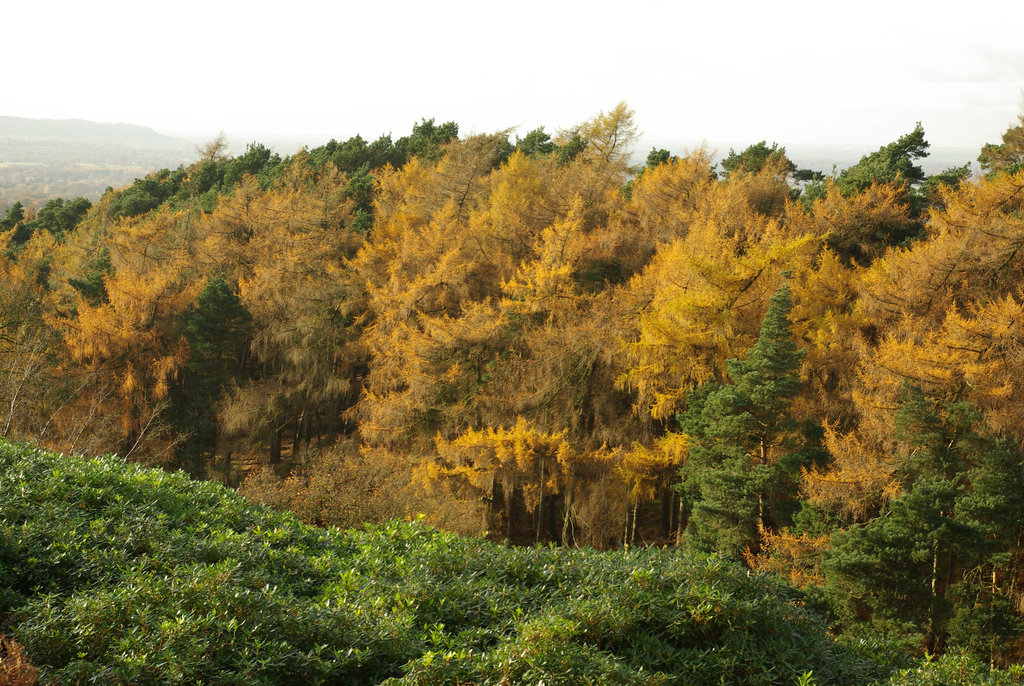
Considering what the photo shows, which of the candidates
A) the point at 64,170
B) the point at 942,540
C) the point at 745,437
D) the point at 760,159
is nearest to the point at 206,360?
the point at 745,437

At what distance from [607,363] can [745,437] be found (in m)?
4.87

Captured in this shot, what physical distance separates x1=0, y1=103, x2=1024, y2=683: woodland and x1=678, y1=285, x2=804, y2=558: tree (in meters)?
0.08

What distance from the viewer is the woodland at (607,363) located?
13.1 metres

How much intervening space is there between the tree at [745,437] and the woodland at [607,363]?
79 mm

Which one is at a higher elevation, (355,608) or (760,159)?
(760,159)

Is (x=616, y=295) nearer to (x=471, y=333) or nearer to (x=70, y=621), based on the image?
(x=471, y=333)

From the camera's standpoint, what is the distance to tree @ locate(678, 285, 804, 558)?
47.3ft

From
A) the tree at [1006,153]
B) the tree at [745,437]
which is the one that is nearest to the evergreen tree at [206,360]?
the tree at [745,437]

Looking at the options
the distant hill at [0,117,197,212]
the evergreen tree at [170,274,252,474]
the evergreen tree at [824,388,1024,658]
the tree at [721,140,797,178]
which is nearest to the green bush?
the evergreen tree at [824,388,1024,658]

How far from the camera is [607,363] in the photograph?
1864 cm

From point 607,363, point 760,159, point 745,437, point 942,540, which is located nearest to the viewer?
point 942,540

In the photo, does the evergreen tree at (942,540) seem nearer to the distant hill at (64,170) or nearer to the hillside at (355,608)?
the hillside at (355,608)

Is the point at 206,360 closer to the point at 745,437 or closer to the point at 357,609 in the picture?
the point at 745,437

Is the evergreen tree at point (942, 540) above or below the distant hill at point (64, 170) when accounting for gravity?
below
